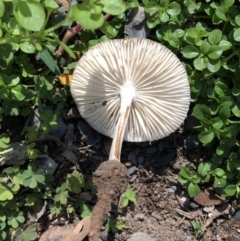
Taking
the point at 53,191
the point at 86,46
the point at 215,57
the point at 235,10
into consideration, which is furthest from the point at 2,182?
the point at 235,10

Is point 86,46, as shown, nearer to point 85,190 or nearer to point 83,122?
point 83,122

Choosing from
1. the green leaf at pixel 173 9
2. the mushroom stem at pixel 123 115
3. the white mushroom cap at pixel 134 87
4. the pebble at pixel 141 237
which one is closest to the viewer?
the white mushroom cap at pixel 134 87

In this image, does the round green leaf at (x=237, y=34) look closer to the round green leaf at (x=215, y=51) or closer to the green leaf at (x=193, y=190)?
the round green leaf at (x=215, y=51)

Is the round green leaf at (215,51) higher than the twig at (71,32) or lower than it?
lower

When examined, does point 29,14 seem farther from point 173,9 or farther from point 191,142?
point 191,142

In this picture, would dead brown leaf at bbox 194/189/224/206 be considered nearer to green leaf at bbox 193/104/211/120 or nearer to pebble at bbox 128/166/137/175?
pebble at bbox 128/166/137/175

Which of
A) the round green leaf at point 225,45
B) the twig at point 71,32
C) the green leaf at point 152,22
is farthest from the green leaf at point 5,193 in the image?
the round green leaf at point 225,45

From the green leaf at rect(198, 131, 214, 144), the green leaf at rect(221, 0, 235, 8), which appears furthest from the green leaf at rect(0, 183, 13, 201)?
the green leaf at rect(221, 0, 235, 8)
